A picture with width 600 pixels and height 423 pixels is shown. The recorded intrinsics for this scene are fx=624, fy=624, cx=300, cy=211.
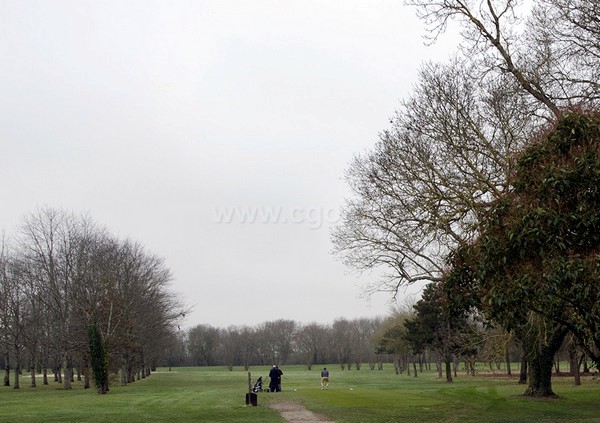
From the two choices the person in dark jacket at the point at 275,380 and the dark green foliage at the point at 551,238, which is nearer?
the dark green foliage at the point at 551,238

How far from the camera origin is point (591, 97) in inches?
720

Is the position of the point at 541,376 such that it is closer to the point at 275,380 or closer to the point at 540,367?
the point at 540,367

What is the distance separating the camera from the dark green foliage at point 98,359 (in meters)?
46.2

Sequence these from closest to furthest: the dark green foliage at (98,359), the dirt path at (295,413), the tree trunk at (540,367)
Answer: the dirt path at (295,413) < the tree trunk at (540,367) < the dark green foliage at (98,359)

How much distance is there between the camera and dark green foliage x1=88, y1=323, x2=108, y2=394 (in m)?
46.2

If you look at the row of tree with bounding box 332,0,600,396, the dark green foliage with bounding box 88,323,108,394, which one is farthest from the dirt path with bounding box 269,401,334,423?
the dark green foliage with bounding box 88,323,108,394

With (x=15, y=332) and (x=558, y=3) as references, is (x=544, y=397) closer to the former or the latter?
(x=558, y=3)

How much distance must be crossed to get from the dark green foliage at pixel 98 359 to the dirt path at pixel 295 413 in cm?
1908

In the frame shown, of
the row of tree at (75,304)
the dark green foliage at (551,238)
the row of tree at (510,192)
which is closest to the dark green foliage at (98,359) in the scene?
the row of tree at (75,304)

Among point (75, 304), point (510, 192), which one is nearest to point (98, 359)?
point (75, 304)

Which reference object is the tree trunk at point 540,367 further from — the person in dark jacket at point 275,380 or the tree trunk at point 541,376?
the person in dark jacket at point 275,380

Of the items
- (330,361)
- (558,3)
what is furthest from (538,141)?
(330,361)

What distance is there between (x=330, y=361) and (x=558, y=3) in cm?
15535

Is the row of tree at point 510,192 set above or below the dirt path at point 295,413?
above
